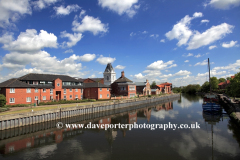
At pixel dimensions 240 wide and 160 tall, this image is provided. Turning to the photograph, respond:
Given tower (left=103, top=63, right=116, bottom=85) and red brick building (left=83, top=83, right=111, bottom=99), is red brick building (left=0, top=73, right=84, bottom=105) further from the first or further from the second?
tower (left=103, top=63, right=116, bottom=85)

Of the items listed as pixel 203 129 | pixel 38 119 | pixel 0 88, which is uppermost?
pixel 0 88

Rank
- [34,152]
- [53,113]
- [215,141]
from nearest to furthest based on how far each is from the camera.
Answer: [34,152] → [215,141] → [53,113]

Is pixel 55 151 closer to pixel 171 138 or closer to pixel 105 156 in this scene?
pixel 105 156

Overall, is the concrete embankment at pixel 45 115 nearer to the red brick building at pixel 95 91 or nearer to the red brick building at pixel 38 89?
the red brick building at pixel 95 91

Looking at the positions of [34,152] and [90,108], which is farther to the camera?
[90,108]

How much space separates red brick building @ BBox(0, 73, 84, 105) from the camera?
37156 mm

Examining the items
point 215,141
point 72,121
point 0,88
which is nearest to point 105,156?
point 215,141

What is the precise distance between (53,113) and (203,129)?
2559 cm

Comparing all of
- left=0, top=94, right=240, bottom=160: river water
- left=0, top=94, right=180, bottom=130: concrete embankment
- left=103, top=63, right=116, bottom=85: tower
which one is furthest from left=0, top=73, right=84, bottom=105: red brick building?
left=103, top=63, right=116, bottom=85: tower

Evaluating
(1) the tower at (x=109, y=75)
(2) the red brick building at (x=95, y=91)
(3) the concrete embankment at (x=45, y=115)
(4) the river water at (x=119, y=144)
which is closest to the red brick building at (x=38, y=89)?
(2) the red brick building at (x=95, y=91)

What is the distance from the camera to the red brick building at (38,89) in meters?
37.2

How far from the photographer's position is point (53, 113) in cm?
2909

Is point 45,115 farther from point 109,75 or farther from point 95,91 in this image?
point 109,75

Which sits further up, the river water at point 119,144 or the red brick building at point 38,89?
the red brick building at point 38,89
